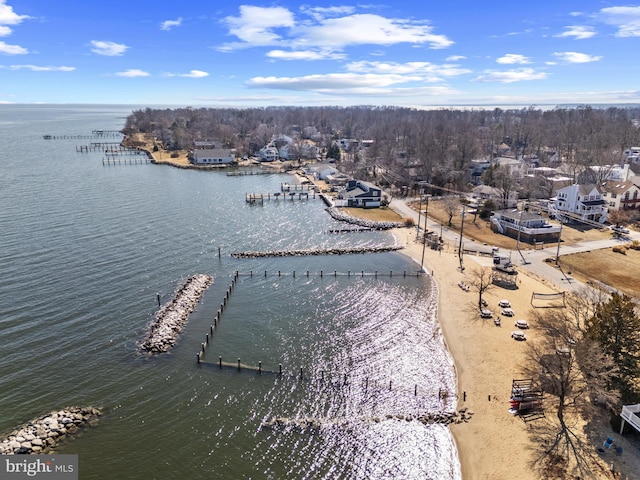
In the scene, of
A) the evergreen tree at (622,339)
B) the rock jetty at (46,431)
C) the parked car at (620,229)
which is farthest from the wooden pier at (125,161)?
the evergreen tree at (622,339)

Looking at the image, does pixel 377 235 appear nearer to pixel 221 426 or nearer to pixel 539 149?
pixel 221 426

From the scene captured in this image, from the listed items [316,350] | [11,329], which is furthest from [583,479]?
[11,329]

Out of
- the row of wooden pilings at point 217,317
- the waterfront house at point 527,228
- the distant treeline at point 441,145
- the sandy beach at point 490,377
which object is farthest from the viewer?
the distant treeline at point 441,145

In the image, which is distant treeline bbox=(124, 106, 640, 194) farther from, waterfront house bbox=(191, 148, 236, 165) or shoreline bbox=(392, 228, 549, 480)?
shoreline bbox=(392, 228, 549, 480)

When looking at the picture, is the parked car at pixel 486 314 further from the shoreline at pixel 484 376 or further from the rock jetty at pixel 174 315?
the rock jetty at pixel 174 315

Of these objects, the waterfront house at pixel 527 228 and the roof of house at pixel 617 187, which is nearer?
the waterfront house at pixel 527 228

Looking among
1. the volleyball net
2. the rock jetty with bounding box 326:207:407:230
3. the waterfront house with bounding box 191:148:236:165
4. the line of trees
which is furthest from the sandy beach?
the waterfront house with bounding box 191:148:236:165
